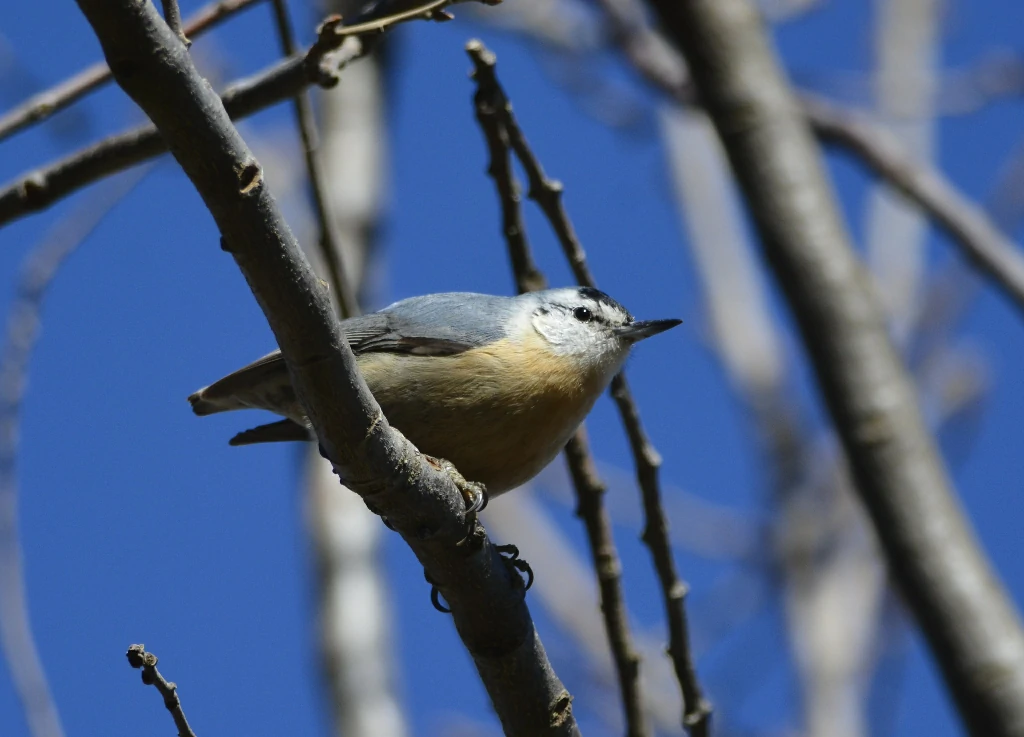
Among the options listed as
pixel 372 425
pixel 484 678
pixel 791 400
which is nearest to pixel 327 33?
pixel 372 425

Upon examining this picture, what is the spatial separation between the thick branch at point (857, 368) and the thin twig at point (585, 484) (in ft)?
1.77

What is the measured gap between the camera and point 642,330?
379 centimetres

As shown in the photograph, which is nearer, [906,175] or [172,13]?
[172,13]

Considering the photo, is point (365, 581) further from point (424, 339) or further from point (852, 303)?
A: point (852, 303)

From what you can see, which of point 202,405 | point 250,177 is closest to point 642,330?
point 202,405

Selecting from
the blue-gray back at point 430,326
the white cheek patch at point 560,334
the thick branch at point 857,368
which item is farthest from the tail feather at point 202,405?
the thick branch at point 857,368

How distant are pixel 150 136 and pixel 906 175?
2375mm

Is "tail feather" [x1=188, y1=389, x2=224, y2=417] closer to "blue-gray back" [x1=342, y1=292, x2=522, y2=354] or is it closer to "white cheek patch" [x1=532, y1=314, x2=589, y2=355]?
"blue-gray back" [x1=342, y1=292, x2=522, y2=354]

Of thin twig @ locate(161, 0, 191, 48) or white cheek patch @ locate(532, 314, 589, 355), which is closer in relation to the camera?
thin twig @ locate(161, 0, 191, 48)

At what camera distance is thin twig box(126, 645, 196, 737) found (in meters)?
1.85

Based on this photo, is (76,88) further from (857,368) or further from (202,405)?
(857,368)

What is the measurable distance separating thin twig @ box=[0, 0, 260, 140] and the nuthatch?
32.1 inches

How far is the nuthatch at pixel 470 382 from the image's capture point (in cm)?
311

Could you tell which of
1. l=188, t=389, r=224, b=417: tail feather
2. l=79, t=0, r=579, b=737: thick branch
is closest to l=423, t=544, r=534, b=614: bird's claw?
l=79, t=0, r=579, b=737: thick branch
